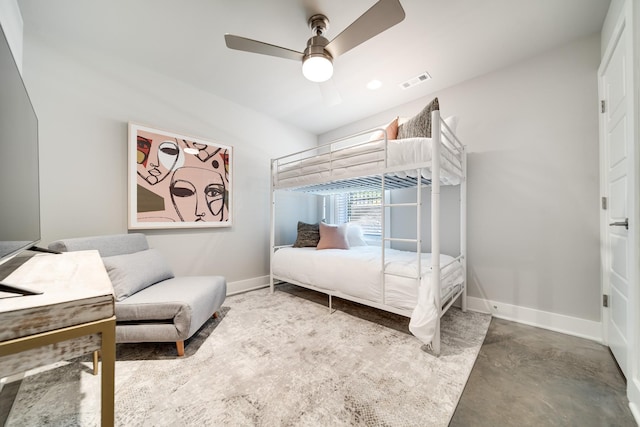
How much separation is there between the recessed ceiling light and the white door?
1.74 metres

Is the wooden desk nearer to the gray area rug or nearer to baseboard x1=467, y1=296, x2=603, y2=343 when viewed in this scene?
the gray area rug

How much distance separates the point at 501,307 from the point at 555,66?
2.34 metres

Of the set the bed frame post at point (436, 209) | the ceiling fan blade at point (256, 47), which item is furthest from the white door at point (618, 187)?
the ceiling fan blade at point (256, 47)

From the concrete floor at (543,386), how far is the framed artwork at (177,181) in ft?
9.37

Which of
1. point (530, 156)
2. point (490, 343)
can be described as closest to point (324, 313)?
point (490, 343)

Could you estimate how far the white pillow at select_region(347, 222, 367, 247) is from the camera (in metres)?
3.25

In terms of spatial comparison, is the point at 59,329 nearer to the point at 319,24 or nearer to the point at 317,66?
the point at 317,66

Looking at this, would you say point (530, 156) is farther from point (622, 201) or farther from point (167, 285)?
point (167, 285)

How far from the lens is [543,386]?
1404 mm

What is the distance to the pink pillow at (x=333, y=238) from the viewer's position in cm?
Answer: 299

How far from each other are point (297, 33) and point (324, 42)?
34 centimetres

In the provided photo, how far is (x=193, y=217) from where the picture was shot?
8.98ft

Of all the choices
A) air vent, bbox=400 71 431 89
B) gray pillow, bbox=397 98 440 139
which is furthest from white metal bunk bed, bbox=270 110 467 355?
air vent, bbox=400 71 431 89

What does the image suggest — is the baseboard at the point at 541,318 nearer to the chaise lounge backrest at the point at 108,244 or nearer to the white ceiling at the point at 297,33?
the white ceiling at the point at 297,33
